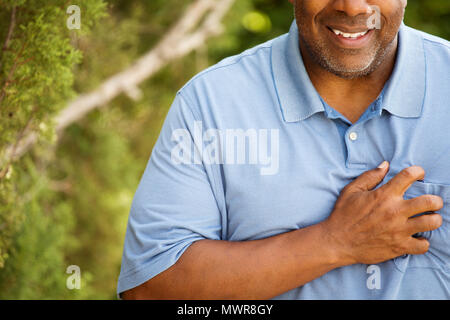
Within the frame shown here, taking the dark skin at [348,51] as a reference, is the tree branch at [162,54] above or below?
above

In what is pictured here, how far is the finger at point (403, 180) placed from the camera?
163 centimetres

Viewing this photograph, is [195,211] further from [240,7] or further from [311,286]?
[240,7]

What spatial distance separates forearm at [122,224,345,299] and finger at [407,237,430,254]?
0.20 meters

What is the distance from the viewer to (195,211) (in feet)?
5.64

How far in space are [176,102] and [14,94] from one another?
0.54 m

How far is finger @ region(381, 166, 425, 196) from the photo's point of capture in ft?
5.36

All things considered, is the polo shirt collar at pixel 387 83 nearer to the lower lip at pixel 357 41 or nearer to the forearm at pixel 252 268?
the lower lip at pixel 357 41

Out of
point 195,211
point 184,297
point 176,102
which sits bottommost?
point 184,297

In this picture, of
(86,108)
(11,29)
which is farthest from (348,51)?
(86,108)

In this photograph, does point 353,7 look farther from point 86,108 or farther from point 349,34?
point 86,108

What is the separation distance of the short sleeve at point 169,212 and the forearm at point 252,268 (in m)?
0.05

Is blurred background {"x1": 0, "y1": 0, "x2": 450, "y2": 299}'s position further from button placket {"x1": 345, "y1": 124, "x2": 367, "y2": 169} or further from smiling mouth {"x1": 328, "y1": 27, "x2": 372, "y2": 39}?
button placket {"x1": 345, "y1": 124, "x2": 367, "y2": 169}

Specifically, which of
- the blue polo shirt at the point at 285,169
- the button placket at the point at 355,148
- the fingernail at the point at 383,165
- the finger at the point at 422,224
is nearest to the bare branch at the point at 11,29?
the blue polo shirt at the point at 285,169
